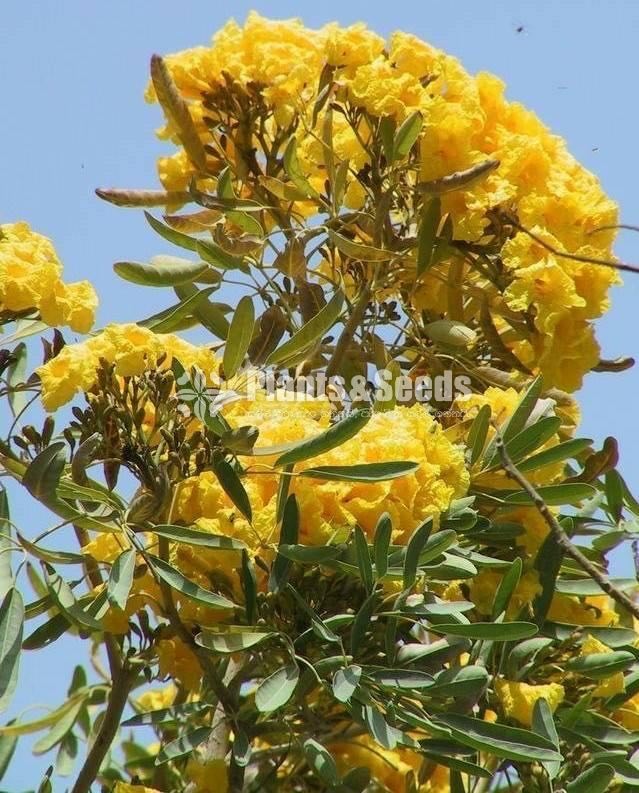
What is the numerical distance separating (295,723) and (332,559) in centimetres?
46

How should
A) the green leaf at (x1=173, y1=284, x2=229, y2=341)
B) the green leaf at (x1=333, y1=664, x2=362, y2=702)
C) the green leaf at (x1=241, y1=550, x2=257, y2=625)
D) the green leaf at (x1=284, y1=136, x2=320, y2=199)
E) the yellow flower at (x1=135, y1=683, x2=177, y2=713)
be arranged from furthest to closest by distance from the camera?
1. the yellow flower at (x1=135, y1=683, x2=177, y2=713)
2. the green leaf at (x1=173, y1=284, x2=229, y2=341)
3. the green leaf at (x1=284, y1=136, x2=320, y2=199)
4. the green leaf at (x1=241, y1=550, x2=257, y2=625)
5. the green leaf at (x1=333, y1=664, x2=362, y2=702)

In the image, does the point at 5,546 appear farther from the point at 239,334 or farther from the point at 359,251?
the point at 359,251

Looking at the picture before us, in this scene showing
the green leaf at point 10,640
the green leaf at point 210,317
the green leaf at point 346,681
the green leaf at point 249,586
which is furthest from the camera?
the green leaf at point 210,317

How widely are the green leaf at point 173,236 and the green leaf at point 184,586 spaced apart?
0.59m

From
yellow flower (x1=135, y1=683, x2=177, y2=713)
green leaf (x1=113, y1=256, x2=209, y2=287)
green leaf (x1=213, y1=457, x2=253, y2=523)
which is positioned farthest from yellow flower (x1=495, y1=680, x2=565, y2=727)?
yellow flower (x1=135, y1=683, x2=177, y2=713)

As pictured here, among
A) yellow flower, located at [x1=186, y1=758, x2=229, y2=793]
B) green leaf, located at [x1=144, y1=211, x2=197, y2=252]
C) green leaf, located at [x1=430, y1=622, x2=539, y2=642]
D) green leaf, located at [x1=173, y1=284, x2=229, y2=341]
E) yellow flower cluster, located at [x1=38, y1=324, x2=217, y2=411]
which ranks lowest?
yellow flower, located at [x1=186, y1=758, x2=229, y2=793]

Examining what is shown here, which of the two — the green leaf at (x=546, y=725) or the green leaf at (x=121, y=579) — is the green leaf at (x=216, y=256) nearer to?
the green leaf at (x=121, y=579)

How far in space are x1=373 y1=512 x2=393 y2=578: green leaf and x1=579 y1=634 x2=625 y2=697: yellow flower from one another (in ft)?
1.39

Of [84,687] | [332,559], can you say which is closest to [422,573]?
[332,559]

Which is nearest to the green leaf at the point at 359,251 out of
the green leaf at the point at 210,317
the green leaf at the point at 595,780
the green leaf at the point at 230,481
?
the green leaf at the point at 210,317

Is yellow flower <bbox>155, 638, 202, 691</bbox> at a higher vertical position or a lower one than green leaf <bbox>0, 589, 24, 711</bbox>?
lower

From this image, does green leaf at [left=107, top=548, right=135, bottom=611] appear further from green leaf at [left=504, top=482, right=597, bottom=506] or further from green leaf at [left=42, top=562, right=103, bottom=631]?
green leaf at [left=504, top=482, right=597, bottom=506]

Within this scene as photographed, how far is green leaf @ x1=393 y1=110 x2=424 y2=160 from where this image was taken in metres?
2.10

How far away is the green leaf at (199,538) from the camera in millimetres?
1795
